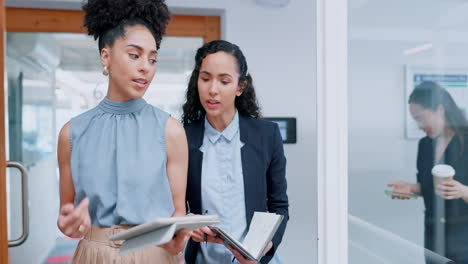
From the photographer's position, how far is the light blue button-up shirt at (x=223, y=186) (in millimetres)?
1153

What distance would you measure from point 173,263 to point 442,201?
5.80 ft

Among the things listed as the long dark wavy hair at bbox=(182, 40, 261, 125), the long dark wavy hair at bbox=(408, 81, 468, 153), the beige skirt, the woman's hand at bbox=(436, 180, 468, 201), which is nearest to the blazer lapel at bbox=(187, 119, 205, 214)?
the long dark wavy hair at bbox=(182, 40, 261, 125)

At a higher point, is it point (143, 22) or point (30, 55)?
point (30, 55)

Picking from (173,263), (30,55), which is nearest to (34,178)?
(30,55)

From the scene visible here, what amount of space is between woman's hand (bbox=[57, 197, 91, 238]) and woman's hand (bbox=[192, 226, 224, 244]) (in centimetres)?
30

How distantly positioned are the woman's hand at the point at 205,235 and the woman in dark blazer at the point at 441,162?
4.58ft

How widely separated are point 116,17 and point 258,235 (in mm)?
664

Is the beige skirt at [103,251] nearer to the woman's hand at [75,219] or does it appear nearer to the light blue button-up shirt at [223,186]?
the woman's hand at [75,219]

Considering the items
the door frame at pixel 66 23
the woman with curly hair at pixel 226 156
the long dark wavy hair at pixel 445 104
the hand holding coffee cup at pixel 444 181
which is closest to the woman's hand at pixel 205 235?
the woman with curly hair at pixel 226 156

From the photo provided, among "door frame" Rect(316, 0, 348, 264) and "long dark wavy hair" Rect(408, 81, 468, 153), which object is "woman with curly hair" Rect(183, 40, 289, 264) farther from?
"long dark wavy hair" Rect(408, 81, 468, 153)

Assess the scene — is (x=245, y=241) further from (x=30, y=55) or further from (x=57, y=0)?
(x=30, y=55)

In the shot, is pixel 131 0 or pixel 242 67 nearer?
pixel 131 0

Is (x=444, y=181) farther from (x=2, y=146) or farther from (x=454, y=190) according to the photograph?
(x=2, y=146)

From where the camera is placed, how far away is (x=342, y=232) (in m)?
0.95
